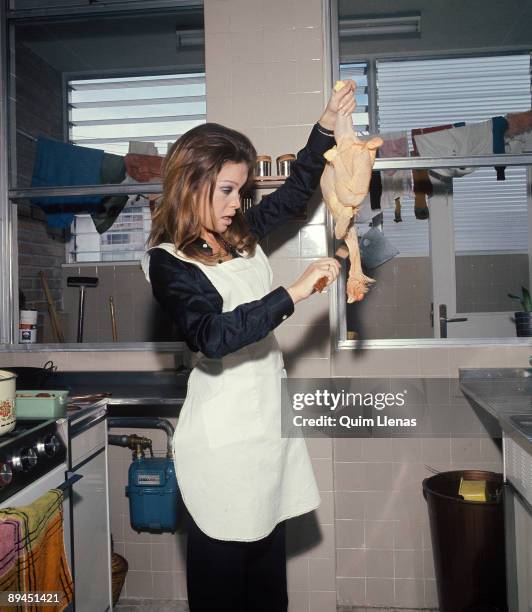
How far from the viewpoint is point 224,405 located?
151cm

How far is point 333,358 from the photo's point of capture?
252 cm

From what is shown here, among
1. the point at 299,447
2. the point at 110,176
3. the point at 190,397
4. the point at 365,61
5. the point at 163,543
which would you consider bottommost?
the point at 163,543

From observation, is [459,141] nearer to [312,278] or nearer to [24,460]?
[312,278]

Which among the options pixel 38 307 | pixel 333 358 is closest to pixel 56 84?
pixel 38 307

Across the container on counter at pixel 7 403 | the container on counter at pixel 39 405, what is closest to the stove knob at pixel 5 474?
the container on counter at pixel 7 403

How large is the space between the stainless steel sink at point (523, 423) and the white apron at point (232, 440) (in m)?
0.61

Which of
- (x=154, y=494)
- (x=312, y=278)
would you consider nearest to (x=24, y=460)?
(x=312, y=278)

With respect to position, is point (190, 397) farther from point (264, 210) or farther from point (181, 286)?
point (264, 210)

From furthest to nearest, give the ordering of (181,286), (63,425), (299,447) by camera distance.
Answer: (63,425)
(299,447)
(181,286)

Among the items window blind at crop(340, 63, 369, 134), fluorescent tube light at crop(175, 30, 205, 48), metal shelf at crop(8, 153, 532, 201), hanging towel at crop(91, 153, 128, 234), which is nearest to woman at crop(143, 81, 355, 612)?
metal shelf at crop(8, 153, 532, 201)

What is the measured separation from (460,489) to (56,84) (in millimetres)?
3721

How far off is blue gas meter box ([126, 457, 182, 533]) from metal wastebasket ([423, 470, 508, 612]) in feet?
3.45

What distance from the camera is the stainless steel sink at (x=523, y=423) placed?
148 cm

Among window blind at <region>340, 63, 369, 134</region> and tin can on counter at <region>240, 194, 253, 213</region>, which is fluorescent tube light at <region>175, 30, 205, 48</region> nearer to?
window blind at <region>340, 63, 369, 134</region>
